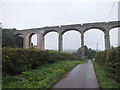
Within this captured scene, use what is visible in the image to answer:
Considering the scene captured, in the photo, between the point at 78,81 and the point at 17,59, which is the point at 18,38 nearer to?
the point at 17,59

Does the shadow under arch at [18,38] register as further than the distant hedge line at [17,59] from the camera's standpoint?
Yes

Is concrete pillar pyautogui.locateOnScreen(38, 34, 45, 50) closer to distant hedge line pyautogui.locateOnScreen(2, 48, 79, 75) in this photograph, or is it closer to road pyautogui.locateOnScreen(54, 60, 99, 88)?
distant hedge line pyautogui.locateOnScreen(2, 48, 79, 75)

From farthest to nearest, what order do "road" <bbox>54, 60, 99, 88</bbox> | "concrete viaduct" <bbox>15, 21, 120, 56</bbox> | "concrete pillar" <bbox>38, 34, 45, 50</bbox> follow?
"concrete pillar" <bbox>38, 34, 45, 50</bbox>, "concrete viaduct" <bbox>15, 21, 120, 56</bbox>, "road" <bbox>54, 60, 99, 88</bbox>

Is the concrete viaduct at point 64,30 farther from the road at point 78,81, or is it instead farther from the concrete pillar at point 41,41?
the road at point 78,81

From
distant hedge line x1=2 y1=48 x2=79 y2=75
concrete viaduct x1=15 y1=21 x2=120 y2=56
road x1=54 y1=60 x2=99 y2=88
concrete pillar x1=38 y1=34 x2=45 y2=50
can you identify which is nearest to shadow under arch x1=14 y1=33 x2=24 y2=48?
concrete viaduct x1=15 y1=21 x2=120 y2=56

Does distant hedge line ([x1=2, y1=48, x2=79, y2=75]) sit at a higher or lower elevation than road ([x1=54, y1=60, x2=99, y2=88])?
higher

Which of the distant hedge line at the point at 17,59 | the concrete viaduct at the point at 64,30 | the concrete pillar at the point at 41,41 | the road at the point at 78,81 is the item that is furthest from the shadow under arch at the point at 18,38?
the road at the point at 78,81

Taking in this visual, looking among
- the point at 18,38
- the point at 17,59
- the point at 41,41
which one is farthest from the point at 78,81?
the point at 18,38

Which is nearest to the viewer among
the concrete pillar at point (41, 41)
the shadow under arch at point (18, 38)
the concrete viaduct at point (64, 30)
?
the concrete viaduct at point (64, 30)

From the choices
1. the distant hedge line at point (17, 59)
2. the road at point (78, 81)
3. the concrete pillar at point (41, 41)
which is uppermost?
the concrete pillar at point (41, 41)

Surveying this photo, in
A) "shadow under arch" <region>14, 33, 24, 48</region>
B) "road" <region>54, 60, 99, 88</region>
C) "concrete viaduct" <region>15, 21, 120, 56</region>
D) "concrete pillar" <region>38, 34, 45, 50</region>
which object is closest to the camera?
"road" <region>54, 60, 99, 88</region>

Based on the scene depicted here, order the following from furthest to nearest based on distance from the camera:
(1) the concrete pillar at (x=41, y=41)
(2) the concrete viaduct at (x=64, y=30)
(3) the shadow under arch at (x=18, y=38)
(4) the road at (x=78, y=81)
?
(3) the shadow under arch at (x=18, y=38), (1) the concrete pillar at (x=41, y=41), (2) the concrete viaduct at (x=64, y=30), (4) the road at (x=78, y=81)

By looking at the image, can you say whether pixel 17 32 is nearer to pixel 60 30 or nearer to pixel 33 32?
pixel 33 32

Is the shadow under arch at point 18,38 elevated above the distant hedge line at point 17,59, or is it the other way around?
the shadow under arch at point 18,38
